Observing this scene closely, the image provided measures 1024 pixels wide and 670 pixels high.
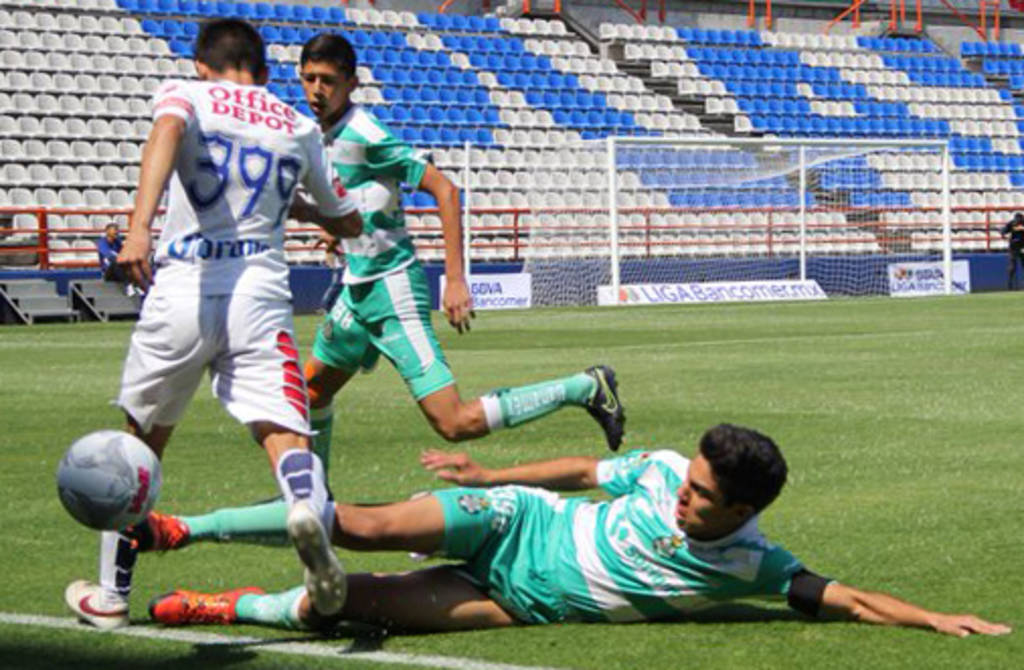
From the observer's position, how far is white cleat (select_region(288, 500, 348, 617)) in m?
5.23

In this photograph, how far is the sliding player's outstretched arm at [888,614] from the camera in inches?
228

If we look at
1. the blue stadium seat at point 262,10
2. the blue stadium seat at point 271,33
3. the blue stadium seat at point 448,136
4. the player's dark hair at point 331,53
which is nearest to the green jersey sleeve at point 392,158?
the player's dark hair at point 331,53

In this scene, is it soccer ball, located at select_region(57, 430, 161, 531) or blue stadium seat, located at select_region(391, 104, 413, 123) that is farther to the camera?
blue stadium seat, located at select_region(391, 104, 413, 123)

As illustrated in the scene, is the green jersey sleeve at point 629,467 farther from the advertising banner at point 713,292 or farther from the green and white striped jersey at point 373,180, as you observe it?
the advertising banner at point 713,292

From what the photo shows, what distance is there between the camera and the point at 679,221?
1559 inches

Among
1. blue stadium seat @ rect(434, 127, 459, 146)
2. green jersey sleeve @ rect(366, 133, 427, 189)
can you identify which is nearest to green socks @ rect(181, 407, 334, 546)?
green jersey sleeve @ rect(366, 133, 427, 189)

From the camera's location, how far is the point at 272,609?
6.01 meters

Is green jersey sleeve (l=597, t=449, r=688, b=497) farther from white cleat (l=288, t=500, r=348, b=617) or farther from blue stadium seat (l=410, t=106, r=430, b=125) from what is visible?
blue stadium seat (l=410, t=106, r=430, b=125)

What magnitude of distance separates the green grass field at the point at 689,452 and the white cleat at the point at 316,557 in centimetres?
25

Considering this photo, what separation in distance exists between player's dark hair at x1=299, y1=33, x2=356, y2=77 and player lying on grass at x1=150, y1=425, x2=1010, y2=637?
2.51 meters

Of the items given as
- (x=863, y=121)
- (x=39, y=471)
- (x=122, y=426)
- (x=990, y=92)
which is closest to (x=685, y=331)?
(x=122, y=426)

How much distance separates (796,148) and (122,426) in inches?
1073

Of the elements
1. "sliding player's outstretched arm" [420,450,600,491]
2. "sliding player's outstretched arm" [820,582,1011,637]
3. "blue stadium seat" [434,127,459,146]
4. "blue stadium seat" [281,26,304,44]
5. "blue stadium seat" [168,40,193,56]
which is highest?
"blue stadium seat" [281,26,304,44]

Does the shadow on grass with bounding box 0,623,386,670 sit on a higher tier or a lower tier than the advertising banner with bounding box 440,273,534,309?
higher
